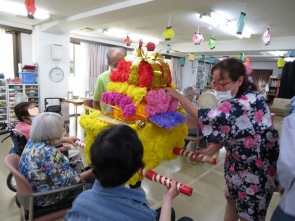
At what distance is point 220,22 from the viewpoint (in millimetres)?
3861

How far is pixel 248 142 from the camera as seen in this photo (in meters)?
1.16

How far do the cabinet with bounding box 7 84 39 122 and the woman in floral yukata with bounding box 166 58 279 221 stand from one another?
443 centimetres

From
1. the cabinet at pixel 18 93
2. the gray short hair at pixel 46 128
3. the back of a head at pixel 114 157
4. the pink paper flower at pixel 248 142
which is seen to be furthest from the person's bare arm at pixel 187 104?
the cabinet at pixel 18 93

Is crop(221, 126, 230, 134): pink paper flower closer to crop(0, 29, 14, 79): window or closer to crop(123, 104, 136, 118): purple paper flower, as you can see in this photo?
crop(123, 104, 136, 118): purple paper flower

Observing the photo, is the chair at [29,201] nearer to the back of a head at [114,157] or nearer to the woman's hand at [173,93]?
the back of a head at [114,157]

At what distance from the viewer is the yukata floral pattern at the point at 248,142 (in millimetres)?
1119

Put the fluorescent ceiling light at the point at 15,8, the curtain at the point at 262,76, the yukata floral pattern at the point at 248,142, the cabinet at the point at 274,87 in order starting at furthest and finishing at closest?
the curtain at the point at 262,76 < the cabinet at the point at 274,87 < the fluorescent ceiling light at the point at 15,8 < the yukata floral pattern at the point at 248,142

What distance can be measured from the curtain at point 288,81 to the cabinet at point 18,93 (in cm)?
976

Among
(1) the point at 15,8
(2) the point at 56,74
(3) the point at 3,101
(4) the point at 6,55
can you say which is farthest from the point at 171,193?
(4) the point at 6,55

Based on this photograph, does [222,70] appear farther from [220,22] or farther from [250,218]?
[220,22]

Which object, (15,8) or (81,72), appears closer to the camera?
(15,8)

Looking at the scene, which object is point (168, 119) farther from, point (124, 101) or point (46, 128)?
point (46, 128)

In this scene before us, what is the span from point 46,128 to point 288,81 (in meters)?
10.5

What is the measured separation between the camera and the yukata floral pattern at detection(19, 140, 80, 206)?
126 centimetres
